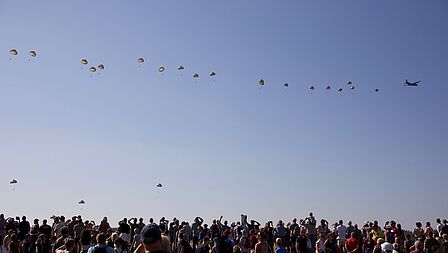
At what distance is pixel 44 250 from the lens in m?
17.2

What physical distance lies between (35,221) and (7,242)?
5.51 meters

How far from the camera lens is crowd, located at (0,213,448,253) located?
52.5ft

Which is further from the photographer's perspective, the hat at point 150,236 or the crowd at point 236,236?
the crowd at point 236,236

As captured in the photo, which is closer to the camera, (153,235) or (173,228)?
(153,235)

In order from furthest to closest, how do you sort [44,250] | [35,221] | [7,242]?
[35,221]
[44,250]
[7,242]

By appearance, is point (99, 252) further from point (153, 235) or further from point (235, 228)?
point (235, 228)

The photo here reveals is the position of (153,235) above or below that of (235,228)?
below

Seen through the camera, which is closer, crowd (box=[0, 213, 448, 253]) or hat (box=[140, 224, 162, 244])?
hat (box=[140, 224, 162, 244])

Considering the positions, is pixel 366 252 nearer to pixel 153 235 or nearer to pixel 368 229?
pixel 368 229

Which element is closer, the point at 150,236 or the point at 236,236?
the point at 150,236

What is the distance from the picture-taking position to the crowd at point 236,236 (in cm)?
1599

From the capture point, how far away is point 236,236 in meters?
26.1

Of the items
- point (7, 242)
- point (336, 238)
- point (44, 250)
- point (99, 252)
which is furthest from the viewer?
point (336, 238)

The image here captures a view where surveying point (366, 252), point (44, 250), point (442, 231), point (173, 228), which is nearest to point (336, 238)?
point (366, 252)
